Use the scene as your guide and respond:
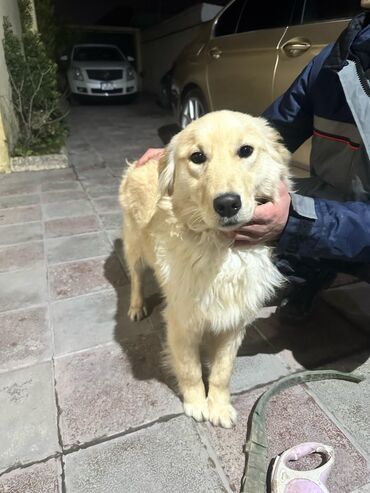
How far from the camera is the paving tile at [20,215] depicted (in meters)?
3.78

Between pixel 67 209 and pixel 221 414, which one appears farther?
pixel 67 209

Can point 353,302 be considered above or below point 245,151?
below

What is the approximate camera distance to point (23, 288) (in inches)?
106

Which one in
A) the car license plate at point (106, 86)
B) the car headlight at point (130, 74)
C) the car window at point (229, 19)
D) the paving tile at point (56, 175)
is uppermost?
the car window at point (229, 19)

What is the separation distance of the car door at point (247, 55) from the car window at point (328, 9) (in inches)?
11.0

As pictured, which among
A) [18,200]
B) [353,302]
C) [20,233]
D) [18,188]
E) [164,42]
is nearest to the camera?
[353,302]

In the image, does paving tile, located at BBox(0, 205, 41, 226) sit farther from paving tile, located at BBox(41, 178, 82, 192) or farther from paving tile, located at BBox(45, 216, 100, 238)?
paving tile, located at BBox(41, 178, 82, 192)

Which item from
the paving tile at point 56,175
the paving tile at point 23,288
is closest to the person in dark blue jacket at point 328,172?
the paving tile at point 23,288

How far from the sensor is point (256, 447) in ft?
5.10

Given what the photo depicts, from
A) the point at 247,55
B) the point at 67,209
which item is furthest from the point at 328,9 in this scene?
the point at 67,209

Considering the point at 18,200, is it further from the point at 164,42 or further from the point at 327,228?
the point at 164,42

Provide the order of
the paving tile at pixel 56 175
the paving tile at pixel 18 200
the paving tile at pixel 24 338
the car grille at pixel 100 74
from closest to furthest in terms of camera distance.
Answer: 1. the paving tile at pixel 24 338
2. the paving tile at pixel 18 200
3. the paving tile at pixel 56 175
4. the car grille at pixel 100 74

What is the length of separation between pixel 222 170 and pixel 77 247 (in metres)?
2.15

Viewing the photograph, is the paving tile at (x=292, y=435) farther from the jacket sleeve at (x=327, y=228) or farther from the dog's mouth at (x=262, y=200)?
the dog's mouth at (x=262, y=200)
